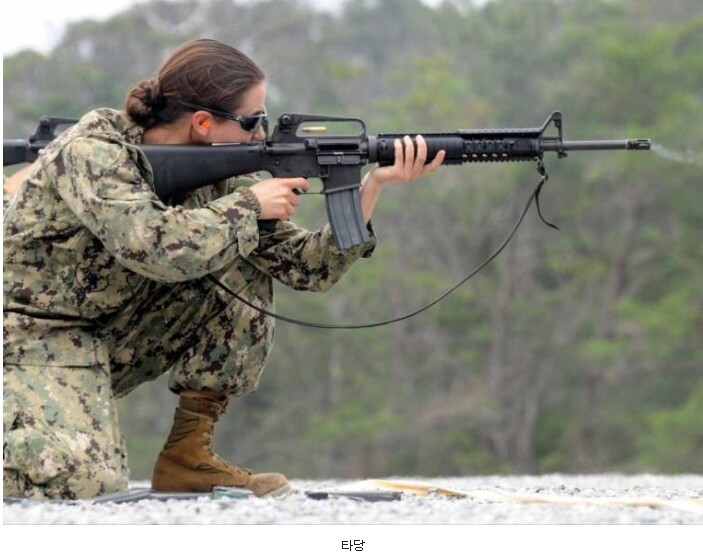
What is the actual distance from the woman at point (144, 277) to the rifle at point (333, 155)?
65 mm

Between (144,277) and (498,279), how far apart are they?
2520 centimetres

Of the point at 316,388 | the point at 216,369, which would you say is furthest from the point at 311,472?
the point at 216,369

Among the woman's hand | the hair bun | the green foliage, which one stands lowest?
the green foliage

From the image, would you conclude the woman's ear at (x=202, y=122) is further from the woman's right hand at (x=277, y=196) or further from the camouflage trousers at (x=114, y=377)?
the camouflage trousers at (x=114, y=377)

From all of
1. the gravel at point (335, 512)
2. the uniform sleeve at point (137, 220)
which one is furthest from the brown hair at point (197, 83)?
the gravel at point (335, 512)

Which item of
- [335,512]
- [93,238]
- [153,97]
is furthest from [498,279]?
[335,512]

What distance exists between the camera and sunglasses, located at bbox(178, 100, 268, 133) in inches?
207

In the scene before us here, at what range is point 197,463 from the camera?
528 centimetres

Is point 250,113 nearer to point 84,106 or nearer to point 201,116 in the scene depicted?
point 201,116

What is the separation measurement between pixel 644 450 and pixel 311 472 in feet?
20.6

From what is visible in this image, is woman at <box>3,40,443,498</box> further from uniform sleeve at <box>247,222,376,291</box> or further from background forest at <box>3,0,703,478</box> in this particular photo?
background forest at <box>3,0,703,478</box>

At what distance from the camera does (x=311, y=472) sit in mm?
27797

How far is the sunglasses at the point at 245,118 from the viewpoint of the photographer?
5254 mm

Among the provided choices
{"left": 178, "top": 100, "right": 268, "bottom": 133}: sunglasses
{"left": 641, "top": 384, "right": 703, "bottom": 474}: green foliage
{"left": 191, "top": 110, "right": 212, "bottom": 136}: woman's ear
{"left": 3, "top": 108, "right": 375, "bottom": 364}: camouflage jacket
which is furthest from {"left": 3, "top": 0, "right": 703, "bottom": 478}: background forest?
{"left": 3, "top": 108, "right": 375, "bottom": 364}: camouflage jacket
